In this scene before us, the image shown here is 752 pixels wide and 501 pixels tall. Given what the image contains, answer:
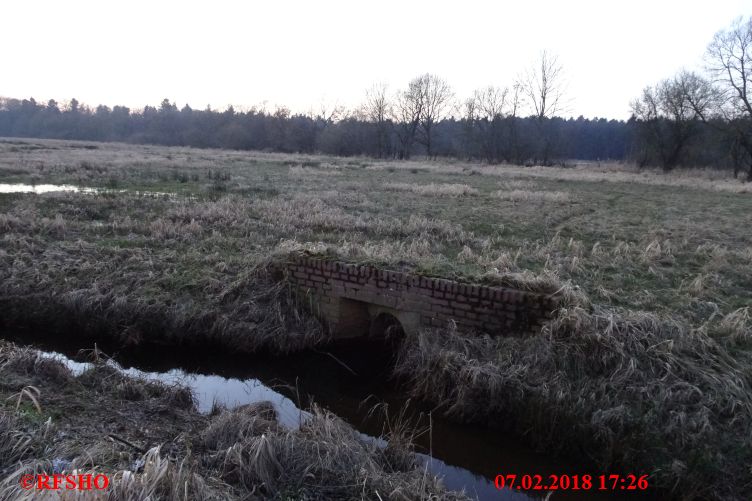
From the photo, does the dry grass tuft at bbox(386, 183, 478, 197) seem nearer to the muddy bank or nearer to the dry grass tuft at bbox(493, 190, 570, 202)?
the dry grass tuft at bbox(493, 190, 570, 202)

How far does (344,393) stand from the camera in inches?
246

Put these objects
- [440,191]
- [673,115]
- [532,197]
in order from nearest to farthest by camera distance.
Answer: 1. [532,197]
2. [440,191]
3. [673,115]

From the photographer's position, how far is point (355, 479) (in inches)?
134

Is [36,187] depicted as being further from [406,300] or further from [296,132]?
[296,132]

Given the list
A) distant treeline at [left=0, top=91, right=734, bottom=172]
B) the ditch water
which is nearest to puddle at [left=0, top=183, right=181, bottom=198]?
the ditch water

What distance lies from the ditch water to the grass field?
226 mm

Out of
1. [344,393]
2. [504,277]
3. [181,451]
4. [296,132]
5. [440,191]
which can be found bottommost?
[344,393]

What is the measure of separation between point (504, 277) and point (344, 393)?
2.53 m

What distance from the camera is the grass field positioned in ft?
15.4

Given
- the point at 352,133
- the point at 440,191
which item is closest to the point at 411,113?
the point at 352,133

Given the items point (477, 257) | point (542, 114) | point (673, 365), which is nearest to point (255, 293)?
point (477, 257)

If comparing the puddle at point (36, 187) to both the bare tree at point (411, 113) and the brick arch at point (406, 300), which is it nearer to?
the brick arch at point (406, 300)

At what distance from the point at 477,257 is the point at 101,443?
6.33 meters

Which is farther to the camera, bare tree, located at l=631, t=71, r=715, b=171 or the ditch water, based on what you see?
bare tree, located at l=631, t=71, r=715, b=171
